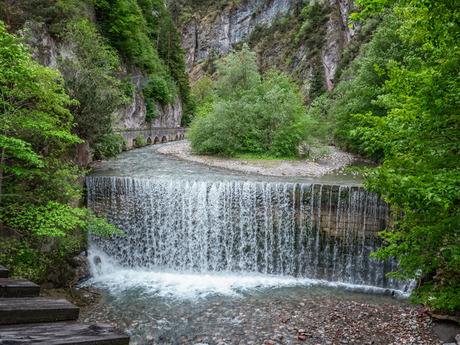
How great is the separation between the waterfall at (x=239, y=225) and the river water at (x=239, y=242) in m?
0.04

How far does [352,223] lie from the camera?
35.2 ft

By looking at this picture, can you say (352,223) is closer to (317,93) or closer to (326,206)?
(326,206)

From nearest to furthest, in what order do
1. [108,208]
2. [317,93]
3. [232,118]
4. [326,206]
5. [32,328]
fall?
[32,328]
[326,206]
[108,208]
[232,118]
[317,93]

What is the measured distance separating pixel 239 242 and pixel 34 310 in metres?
10.3

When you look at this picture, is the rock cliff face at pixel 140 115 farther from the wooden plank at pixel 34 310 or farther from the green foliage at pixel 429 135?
the wooden plank at pixel 34 310

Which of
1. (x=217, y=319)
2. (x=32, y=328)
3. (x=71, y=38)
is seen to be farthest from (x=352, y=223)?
(x=71, y=38)

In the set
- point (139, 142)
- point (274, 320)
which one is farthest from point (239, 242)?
point (139, 142)

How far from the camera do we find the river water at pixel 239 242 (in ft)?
31.2

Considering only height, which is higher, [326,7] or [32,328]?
[326,7]

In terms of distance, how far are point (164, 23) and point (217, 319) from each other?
5103cm

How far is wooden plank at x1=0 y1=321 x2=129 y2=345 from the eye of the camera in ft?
3.84

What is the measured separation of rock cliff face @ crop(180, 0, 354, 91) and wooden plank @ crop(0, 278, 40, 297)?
43.9 meters

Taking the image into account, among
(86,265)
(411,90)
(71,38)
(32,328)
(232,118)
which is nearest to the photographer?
(32,328)

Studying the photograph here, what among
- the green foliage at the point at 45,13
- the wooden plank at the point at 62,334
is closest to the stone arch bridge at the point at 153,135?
the green foliage at the point at 45,13
